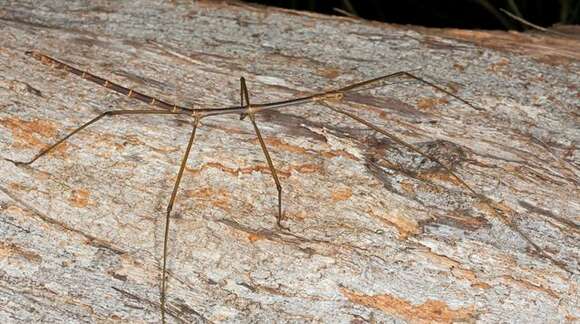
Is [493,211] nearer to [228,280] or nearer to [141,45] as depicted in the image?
[228,280]

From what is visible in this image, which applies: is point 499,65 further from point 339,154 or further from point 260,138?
point 260,138

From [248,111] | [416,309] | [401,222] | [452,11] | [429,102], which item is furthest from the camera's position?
[452,11]

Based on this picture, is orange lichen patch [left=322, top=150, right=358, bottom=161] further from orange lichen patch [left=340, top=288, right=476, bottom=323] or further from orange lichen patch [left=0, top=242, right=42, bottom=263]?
orange lichen patch [left=0, top=242, right=42, bottom=263]

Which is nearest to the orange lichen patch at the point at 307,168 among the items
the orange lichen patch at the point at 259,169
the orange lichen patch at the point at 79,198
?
the orange lichen patch at the point at 259,169

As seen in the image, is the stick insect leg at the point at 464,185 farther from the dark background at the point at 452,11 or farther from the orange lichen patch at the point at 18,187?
the dark background at the point at 452,11

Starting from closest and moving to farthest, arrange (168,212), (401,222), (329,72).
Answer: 1. (168,212)
2. (401,222)
3. (329,72)

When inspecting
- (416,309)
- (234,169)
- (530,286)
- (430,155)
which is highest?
(430,155)

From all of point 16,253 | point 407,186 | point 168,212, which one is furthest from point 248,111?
point 16,253
